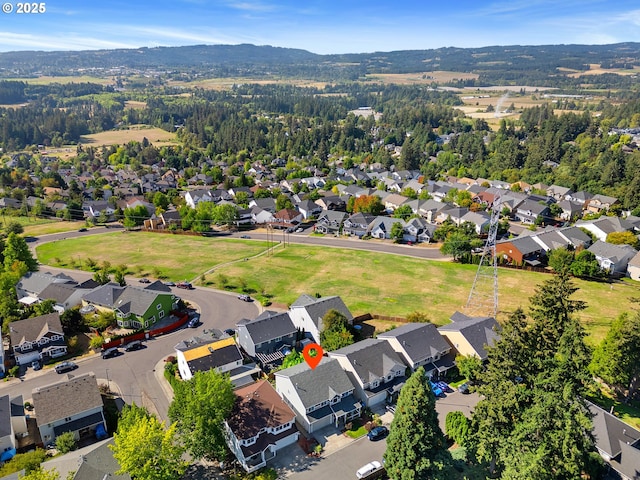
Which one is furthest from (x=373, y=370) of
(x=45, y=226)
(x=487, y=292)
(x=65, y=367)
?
(x=45, y=226)

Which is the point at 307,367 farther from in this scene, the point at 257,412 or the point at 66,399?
the point at 66,399

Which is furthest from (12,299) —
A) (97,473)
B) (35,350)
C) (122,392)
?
(97,473)

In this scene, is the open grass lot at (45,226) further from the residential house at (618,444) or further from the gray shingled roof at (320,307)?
the residential house at (618,444)

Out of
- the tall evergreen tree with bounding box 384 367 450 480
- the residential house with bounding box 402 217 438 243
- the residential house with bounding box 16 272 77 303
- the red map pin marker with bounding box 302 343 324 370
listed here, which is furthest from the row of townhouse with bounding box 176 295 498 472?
the residential house with bounding box 402 217 438 243

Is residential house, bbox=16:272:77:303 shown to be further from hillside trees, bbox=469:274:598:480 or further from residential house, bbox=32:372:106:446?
hillside trees, bbox=469:274:598:480

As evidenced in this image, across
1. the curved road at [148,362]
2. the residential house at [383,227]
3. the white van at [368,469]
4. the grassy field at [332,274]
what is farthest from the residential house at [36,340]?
the residential house at [383,227]

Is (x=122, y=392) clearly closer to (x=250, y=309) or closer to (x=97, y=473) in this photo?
(x=97, y=473)
